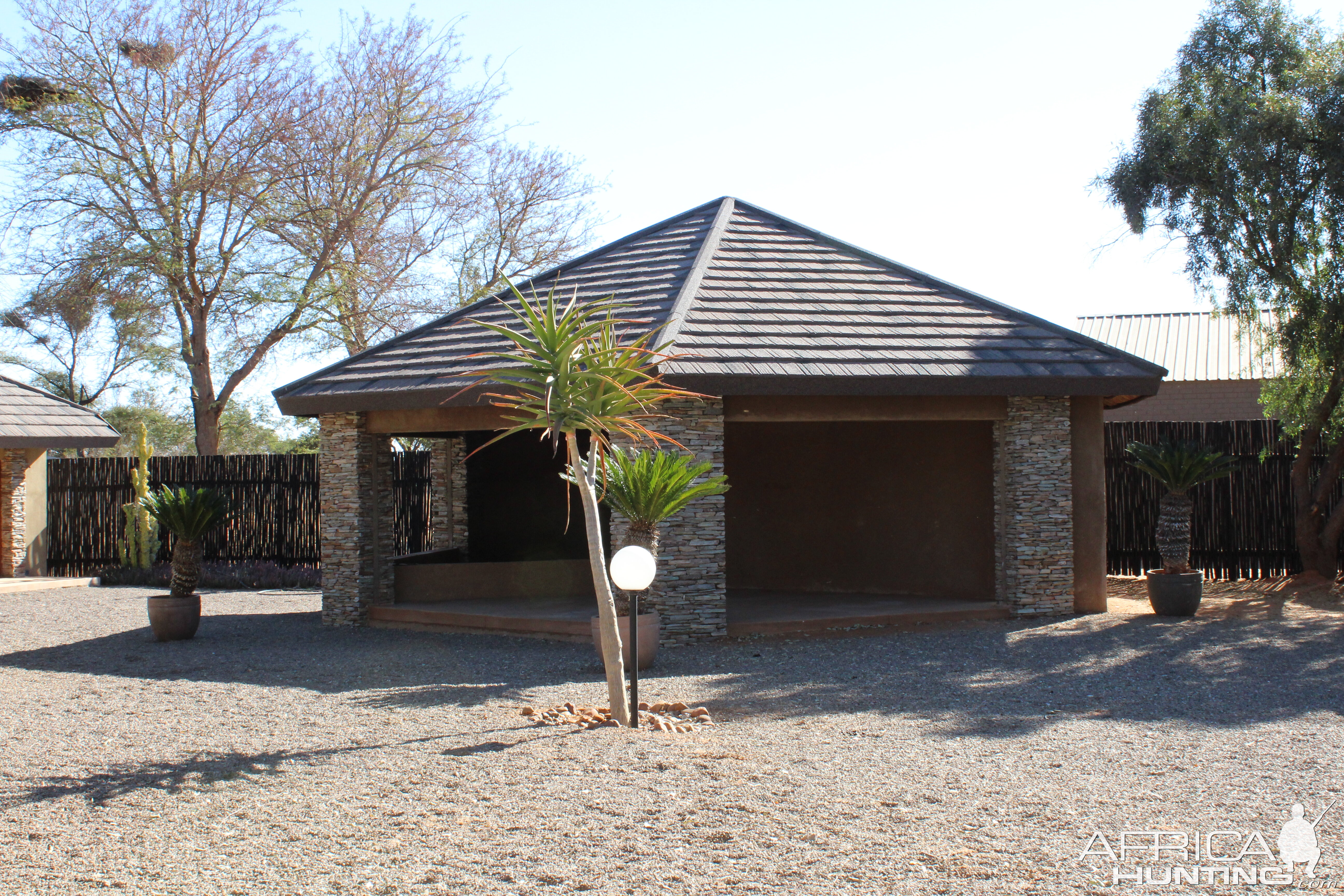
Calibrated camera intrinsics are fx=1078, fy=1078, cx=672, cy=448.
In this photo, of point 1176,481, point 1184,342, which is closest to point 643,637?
point 1176,481

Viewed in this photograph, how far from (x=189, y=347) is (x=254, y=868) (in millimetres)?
23508

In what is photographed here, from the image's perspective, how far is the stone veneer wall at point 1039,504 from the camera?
10.8m

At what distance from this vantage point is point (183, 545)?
427 inches

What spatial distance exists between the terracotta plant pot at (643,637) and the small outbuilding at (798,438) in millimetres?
1152

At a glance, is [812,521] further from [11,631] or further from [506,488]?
[11,631]

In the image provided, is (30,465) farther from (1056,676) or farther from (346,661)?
(1056,676)

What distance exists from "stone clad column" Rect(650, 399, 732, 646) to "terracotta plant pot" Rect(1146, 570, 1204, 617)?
15.9 ft

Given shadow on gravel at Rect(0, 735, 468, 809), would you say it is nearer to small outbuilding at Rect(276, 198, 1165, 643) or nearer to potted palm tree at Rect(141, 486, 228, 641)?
small outbuilding at Rect(276, 198, 1165, 643)

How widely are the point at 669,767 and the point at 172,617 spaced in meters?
7.30

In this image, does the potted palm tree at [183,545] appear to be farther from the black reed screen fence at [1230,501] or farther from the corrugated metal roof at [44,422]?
the black reed screen fence at [1230,501]

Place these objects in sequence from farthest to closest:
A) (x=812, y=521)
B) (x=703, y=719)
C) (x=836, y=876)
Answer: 1. (x=812, y=521)
2. (x=703, y=719)
3. (x=836, y=876)

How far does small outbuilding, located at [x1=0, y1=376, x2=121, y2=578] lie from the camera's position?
1697 cm

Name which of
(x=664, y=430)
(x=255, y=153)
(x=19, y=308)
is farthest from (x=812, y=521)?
(x=19, y=308)

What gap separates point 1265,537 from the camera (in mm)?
14727
